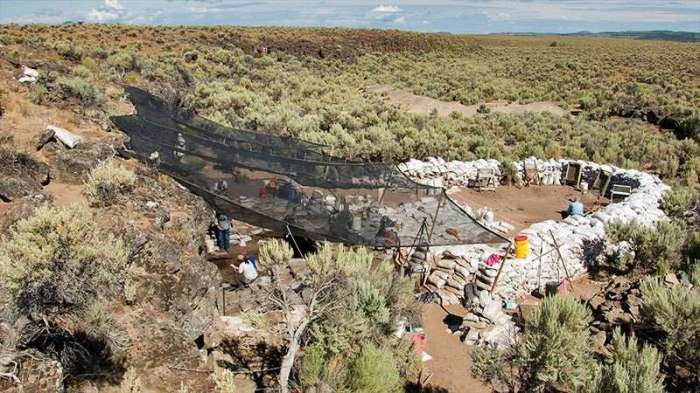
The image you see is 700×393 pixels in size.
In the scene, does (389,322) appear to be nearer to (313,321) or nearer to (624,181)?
(313,321)

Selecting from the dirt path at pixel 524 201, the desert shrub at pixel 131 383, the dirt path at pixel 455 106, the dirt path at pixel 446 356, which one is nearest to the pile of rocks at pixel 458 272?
the dirt path at pixel 446 356

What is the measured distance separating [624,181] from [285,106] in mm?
14094

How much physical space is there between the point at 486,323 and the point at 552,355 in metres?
3.04

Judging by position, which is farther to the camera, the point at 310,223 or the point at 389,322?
the point at 310,223

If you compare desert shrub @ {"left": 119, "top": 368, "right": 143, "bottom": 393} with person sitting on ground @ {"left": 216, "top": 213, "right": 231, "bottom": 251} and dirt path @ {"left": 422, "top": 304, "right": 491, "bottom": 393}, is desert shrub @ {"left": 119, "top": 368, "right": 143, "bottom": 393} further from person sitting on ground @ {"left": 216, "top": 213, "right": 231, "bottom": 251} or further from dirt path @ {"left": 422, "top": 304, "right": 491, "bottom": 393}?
person sitting on ground @ {"left": 216, "top": 213, "right": 231, "bottom": 251}

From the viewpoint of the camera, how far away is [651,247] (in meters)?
10.7

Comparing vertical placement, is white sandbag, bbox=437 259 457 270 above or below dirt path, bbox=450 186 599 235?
above

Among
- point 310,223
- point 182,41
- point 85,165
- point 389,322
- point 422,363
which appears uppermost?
point 182,41

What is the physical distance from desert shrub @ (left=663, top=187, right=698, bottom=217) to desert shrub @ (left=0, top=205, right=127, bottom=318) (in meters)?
13.9

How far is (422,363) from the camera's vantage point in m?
8.05

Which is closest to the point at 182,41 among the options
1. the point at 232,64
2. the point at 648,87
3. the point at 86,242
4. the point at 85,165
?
the point at 232,64

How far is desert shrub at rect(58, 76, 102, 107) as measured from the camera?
50.3 ft

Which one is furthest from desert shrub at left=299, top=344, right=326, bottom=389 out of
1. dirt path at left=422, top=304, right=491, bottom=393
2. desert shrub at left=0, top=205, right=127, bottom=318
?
desert shrub at left=0, top=205, right=127, bottom=318

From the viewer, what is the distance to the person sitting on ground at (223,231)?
1095 cm
